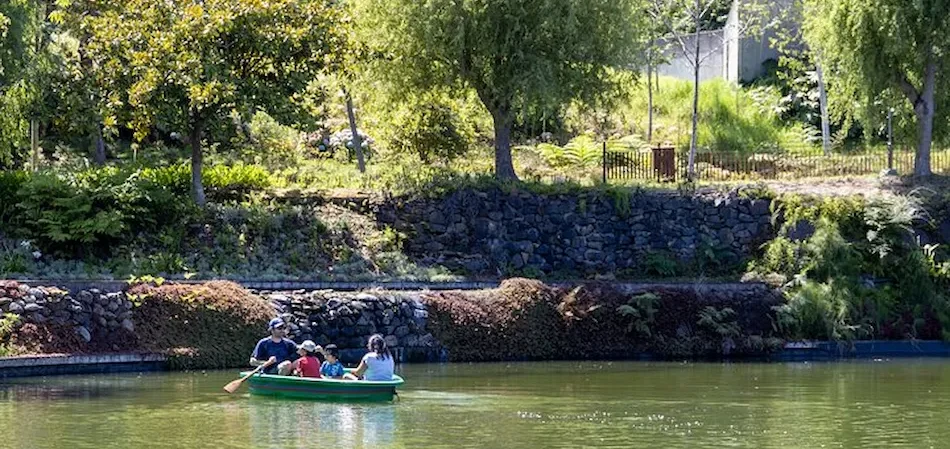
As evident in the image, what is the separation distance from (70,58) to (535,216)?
42.5ft

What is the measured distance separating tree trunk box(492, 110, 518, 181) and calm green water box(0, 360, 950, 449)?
11137 millimetres

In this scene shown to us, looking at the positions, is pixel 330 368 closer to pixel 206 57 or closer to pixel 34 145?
pixel 206 57

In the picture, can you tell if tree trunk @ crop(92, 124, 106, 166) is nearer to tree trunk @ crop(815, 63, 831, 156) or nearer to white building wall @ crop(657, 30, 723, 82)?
tree trunk @ crop(815, 63, 831, 156)

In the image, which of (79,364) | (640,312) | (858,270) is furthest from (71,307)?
(858,270)

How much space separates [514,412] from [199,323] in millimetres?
10072

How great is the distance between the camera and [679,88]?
58969 mm

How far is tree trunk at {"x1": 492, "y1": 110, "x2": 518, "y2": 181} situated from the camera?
43.1m

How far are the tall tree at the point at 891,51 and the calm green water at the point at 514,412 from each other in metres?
12.1

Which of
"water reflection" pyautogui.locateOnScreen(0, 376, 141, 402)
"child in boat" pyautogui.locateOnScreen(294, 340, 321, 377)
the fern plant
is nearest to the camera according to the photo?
"water reflection" pyautogui.locateOnScreen(0, 376, 141, 402)

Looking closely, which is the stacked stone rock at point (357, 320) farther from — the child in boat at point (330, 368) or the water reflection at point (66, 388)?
the child in boat at point (330, 368)

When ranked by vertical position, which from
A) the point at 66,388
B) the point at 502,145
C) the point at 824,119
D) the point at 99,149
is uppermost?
the point at 824,119

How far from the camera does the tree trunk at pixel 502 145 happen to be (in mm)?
43094

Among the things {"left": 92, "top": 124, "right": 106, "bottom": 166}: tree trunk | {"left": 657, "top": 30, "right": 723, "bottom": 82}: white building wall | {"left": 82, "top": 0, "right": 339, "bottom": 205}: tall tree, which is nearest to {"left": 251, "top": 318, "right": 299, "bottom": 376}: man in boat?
{"left": 82, "top": 0, "right": 339, "bottom": 205}: tall tree

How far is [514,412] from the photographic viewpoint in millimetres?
25391
